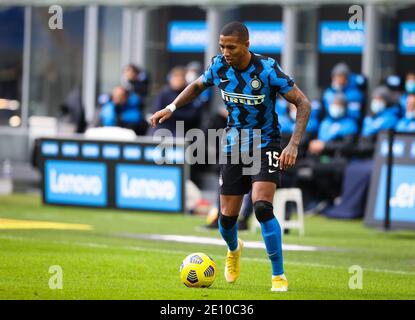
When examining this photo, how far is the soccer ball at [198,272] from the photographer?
9898mm

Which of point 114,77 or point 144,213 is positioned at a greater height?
point 114,77

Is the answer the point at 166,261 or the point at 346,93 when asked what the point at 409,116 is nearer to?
the point at 346,93

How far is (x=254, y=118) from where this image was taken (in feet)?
33.0

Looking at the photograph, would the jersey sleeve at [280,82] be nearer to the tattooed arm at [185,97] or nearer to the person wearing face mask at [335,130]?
the tattooed arm at [185,97]

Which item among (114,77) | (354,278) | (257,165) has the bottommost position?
(354,278)

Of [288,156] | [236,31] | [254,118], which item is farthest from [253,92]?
[288,156]

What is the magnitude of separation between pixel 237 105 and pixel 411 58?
12597mm

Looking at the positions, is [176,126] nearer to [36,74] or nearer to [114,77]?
[114,77]

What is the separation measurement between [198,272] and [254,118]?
1459 mm

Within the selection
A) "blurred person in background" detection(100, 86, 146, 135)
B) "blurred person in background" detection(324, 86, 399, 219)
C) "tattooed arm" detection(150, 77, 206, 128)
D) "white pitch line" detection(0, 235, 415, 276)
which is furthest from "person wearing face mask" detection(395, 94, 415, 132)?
"tattooed arm" detection(150, 77, 206, 128)

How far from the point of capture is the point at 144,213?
62.2 ft
